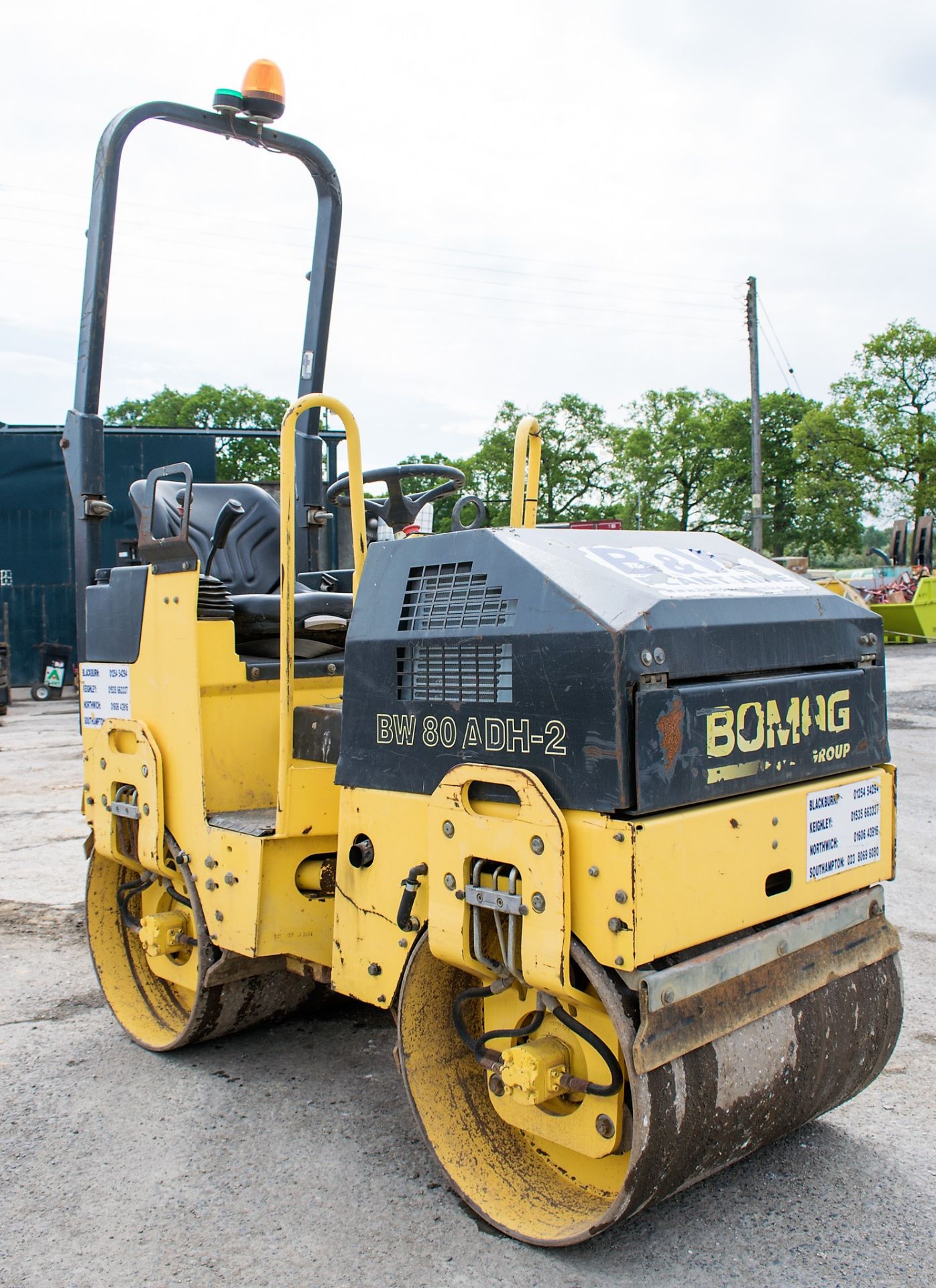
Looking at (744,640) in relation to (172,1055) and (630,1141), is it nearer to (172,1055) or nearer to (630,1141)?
(630,1141)

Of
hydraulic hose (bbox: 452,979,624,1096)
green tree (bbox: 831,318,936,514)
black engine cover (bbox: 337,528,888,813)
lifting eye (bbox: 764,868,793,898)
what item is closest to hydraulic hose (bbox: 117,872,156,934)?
black engine cover (bbox: 337,528,888,813)

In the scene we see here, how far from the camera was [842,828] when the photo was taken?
253 centimetres

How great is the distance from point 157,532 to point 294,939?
199 centimetres

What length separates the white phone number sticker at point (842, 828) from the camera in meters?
2.45

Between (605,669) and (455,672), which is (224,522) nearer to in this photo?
(455,672)

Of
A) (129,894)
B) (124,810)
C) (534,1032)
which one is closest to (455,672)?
(534,1032)

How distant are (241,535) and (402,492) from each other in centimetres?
134

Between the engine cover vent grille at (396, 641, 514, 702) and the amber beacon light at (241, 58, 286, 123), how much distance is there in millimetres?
2172

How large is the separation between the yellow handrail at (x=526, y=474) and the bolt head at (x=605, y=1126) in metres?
1.50

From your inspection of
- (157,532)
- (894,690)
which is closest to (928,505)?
(894,690)

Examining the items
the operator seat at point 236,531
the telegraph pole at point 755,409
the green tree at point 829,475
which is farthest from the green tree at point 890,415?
the operator seat at point 236,531

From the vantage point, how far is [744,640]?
2307mm

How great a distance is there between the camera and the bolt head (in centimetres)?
226

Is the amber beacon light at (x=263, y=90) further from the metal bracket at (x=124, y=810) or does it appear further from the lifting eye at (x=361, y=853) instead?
the lifting eye at (x=361, y=853)
